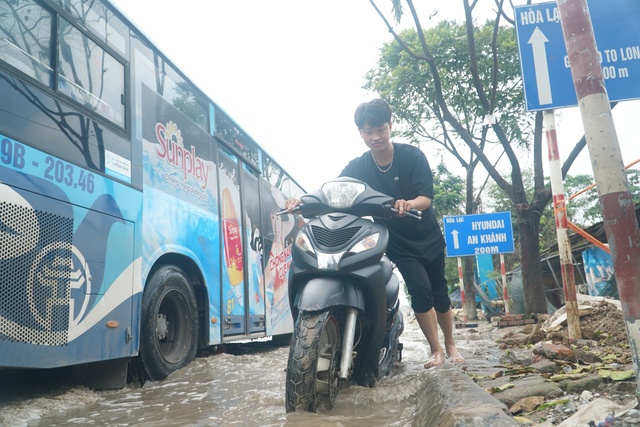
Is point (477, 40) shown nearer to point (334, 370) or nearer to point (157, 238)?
point (157, 238)

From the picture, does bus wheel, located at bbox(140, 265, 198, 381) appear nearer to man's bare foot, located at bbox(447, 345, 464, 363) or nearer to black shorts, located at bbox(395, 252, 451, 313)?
black shorts, located at bbox(395, 252, 451, 313)

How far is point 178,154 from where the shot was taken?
17.4ft

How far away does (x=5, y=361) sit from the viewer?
2.94 m

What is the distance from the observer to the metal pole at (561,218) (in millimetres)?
5488

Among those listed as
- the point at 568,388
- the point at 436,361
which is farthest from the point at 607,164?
the point at 436,361

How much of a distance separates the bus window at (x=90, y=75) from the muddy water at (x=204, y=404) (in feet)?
6.92

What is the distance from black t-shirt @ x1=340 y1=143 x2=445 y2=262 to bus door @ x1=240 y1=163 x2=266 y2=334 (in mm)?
3502

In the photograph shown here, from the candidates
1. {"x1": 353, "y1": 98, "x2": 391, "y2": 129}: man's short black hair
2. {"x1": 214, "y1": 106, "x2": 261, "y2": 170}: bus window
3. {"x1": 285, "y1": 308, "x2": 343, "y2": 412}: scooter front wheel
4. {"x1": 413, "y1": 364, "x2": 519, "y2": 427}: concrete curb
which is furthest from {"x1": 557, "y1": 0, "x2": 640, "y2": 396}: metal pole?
{"x1": 214, "y1": 106, "x2": 261, "y2": 170}: bus window

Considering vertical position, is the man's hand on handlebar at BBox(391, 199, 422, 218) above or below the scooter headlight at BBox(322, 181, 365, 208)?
below

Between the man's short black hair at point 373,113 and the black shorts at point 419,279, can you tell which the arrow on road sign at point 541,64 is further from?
the man's short black hair at point 373,113

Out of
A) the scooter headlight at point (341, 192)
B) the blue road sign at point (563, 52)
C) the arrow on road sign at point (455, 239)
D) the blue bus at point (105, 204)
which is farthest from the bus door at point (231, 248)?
the arrow on road sign at point (455, 239)

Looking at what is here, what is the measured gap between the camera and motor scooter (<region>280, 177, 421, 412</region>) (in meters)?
2.51

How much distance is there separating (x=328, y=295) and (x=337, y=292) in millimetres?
75

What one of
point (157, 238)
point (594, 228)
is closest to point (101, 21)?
point (157, 238)
